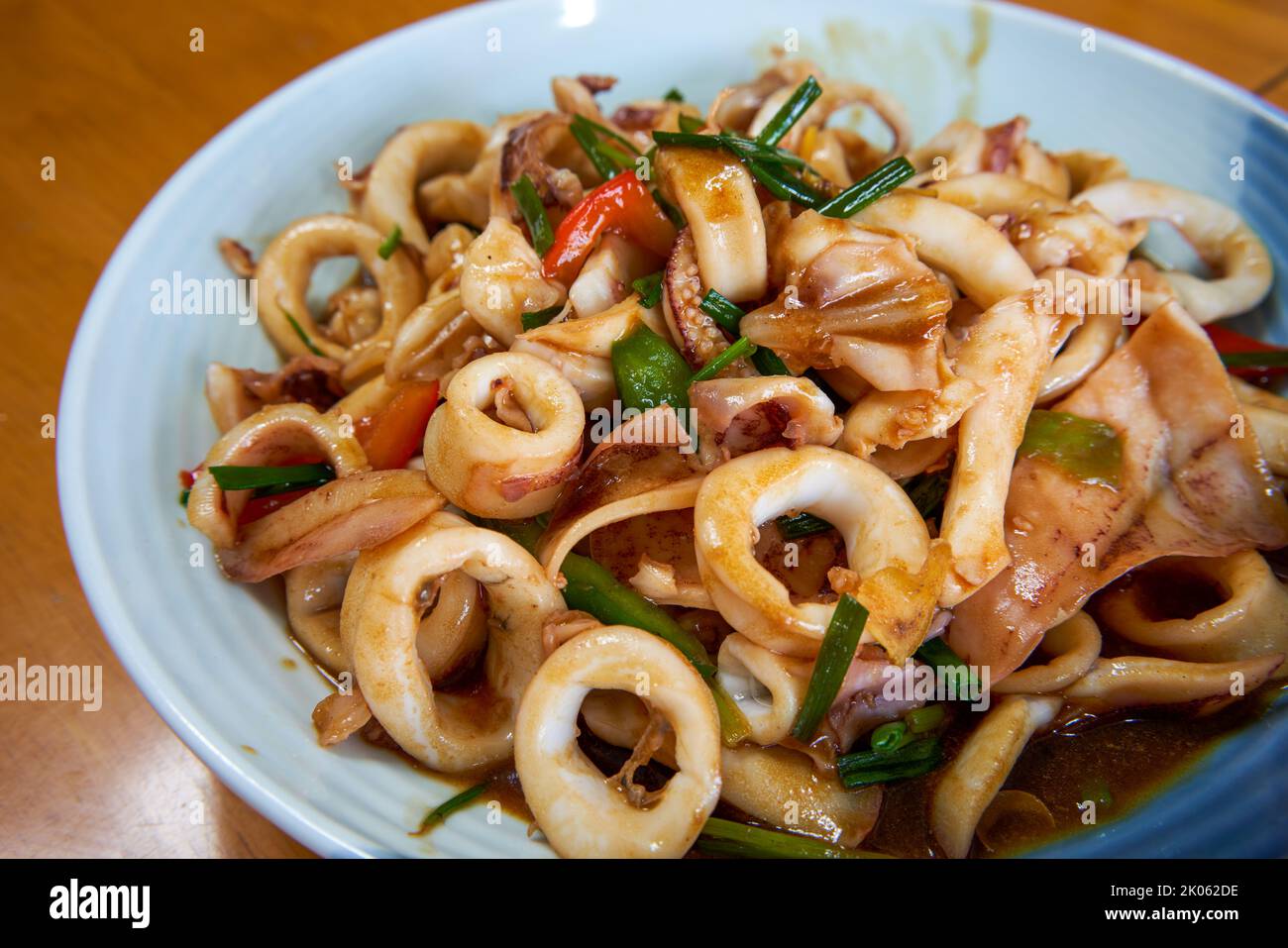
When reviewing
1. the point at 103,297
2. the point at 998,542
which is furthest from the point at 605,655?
the point at 103,297

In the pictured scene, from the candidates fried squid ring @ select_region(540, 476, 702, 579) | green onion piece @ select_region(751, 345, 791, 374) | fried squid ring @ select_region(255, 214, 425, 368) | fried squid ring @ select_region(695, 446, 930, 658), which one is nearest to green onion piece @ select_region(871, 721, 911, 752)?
fried squid ring @ select_region(695, 446, 930, 658)

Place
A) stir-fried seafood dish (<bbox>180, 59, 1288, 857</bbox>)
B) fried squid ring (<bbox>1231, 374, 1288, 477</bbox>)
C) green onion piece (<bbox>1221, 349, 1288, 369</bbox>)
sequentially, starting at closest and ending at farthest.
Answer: stir-fried seafood dish (<bbox>180, 59, 1288, 857</bbox>)
fried squid ring (<bbox>1231, 374, 1288, 477</bbox>)
green onion piece (<bbox>1221, 349, 1288, 369</bbox>)

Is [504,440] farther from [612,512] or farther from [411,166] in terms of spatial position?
[411,166]

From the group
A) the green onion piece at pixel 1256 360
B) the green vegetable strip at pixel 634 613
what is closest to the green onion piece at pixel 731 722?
the green vegetable strip at pixel 634 613

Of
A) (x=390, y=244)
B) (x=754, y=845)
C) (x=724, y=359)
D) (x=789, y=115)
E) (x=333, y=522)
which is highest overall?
(x=789, y=115)

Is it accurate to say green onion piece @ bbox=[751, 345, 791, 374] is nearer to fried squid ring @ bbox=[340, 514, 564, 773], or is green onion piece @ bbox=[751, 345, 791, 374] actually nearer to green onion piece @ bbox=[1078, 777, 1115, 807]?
fried squid ring @ bbox=[340, 514, 564, 773]

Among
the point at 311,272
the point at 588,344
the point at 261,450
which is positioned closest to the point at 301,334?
the point at 311,272
